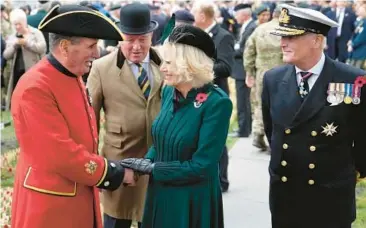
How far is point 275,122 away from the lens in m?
3.70

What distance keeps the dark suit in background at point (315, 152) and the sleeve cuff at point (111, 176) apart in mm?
964

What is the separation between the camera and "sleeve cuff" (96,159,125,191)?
11.2ft

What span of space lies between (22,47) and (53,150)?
300 inches

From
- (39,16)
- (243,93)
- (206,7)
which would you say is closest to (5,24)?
(39,16)

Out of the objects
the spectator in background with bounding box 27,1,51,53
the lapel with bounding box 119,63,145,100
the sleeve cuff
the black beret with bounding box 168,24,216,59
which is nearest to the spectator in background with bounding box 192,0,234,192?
the lapel with bounding box 119,63,145,100

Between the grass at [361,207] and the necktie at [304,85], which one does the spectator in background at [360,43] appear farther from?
the necktie at [304,85]

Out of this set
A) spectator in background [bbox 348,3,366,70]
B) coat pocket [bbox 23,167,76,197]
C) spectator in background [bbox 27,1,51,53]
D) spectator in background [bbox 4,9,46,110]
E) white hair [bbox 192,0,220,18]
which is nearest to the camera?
coat pocket [bbox 23,167,76,197]

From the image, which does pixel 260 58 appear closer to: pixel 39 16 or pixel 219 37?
pixel 219 37

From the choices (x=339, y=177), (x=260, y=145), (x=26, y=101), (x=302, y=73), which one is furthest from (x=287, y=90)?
(x=260, y=145)

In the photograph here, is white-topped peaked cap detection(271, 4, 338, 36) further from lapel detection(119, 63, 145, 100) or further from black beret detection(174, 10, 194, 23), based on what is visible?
black beret detection(174, 10, 194, 23)

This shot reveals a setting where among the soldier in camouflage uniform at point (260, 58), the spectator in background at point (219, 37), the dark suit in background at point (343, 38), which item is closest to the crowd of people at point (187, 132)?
the spectator in background at point (219, 37)

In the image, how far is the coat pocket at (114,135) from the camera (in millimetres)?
4375

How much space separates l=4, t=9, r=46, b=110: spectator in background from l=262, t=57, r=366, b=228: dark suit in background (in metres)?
7.06

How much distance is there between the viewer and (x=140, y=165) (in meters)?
3.53
